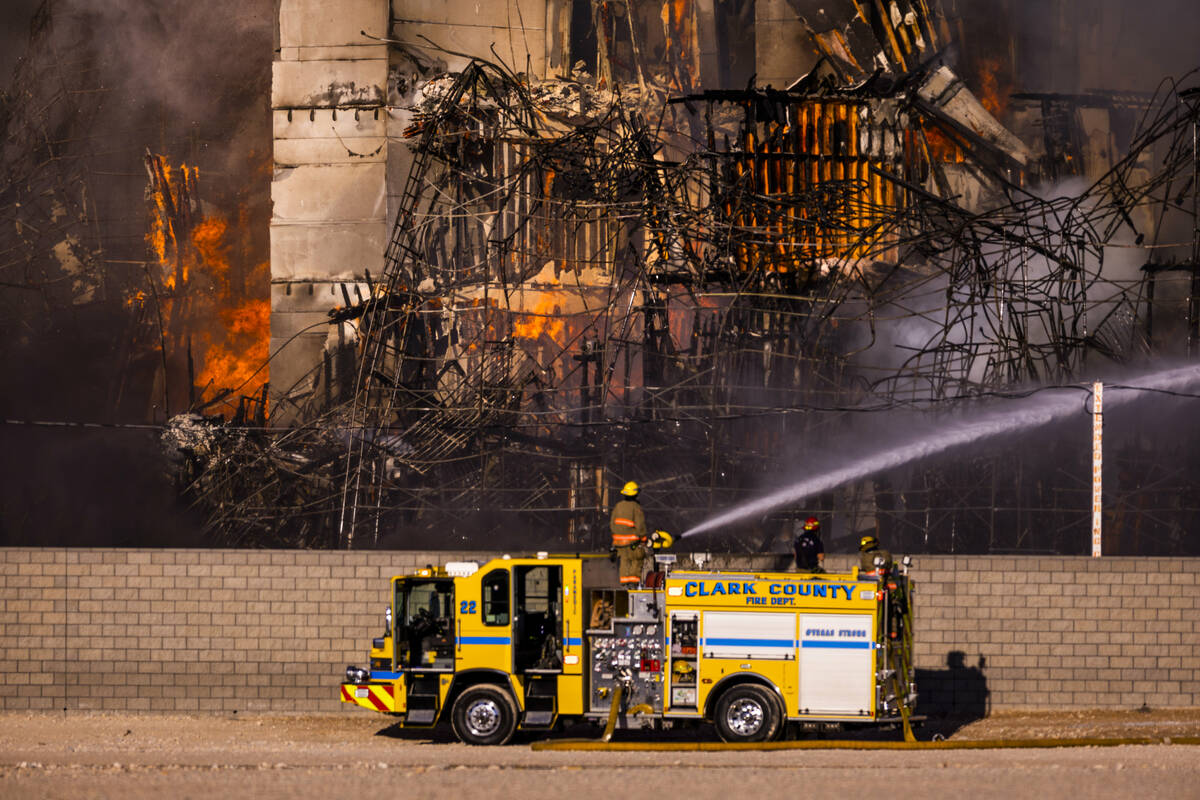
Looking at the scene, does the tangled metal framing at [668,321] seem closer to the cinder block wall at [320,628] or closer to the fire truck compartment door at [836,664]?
the cinder block wall at [320,628]

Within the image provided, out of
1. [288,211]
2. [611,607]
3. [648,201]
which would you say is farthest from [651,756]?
[288,211]

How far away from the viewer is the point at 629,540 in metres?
14.4

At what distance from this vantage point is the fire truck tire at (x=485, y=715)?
14.1 m

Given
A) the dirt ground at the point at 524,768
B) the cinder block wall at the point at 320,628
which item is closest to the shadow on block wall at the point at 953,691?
the cinder block wall at the point at 320,628

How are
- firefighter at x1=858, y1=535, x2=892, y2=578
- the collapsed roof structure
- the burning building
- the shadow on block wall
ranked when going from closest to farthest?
firefighter at x1=858, y1=535, x2=892, y2=578, the shadow on block wall, the collapsed roof structure, the burning building

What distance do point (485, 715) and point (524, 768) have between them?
2.12 m

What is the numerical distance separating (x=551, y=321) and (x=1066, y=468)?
1010cm

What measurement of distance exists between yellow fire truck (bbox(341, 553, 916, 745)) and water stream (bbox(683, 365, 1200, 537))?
990 cm

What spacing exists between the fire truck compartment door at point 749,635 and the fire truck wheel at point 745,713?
1.18 ft

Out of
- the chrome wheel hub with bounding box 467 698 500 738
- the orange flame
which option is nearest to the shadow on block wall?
the chrome wheel hub with bounding box 467 698 500 738

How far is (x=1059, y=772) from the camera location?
11594 millimetres

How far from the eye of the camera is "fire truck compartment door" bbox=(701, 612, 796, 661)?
13.7 meters

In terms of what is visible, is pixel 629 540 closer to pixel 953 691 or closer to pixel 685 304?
pixel 953 691

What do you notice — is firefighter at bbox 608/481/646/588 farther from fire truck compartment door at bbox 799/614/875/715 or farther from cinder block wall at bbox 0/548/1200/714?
cinder block wall at bbox 0/548/1200/714
